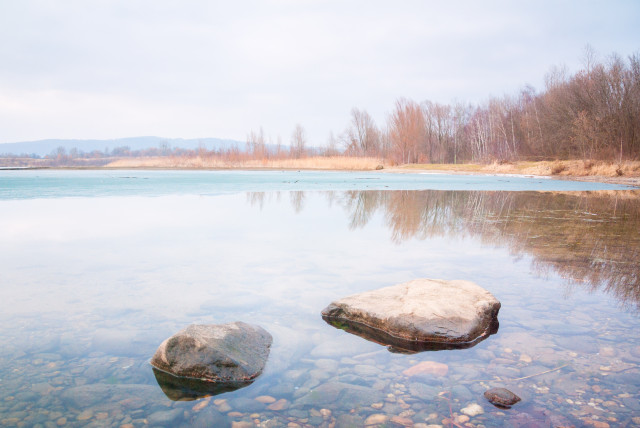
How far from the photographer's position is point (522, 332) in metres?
3.20

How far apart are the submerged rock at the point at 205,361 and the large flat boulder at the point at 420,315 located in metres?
0.82

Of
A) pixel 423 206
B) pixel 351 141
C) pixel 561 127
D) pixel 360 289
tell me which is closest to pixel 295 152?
pixel 351 141

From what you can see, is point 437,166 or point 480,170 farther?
point 437,166

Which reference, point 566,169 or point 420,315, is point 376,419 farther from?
point 566,169

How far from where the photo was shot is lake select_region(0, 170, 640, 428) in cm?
224

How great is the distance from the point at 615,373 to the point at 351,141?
48.1 metres

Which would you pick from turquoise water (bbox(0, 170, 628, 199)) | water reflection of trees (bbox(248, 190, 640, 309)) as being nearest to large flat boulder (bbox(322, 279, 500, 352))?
water reflection of trees (bbox(248, 190, 640, 309))

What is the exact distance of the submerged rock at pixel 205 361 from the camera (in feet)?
8.32

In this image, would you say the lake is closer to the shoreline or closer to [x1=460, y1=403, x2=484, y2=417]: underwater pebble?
[x1=460, y1=403, x2=484, y2=417]: underwater pebble

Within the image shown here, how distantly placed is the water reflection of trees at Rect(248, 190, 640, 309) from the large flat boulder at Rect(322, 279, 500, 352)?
1.43 meters

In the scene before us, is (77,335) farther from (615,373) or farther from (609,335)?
(609,335)

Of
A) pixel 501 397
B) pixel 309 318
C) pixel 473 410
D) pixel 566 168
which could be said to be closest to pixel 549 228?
pixel 309 318

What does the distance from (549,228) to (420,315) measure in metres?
5.34

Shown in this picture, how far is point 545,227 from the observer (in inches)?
305
